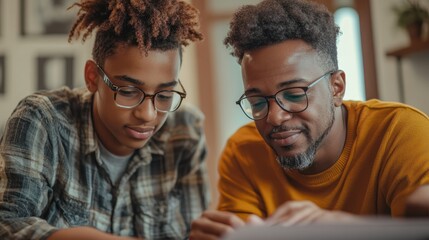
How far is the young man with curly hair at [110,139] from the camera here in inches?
52.4

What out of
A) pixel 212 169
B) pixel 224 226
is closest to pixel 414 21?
pixel 212 169

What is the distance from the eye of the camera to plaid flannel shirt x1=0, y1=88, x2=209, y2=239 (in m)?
1.28

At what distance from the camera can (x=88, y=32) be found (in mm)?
1483

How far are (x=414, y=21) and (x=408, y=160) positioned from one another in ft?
6.16

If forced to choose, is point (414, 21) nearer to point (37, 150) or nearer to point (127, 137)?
point (127, 137)

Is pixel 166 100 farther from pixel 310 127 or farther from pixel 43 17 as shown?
pixel 43 17

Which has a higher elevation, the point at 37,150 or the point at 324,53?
the point at 324,53

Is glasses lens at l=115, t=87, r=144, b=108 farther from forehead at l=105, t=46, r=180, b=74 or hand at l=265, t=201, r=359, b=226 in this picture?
hand at l=265, t=201, r=359, b=226

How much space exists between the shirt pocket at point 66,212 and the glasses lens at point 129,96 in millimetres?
338

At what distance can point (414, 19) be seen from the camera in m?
2.68

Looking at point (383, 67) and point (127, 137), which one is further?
point (383, 67)

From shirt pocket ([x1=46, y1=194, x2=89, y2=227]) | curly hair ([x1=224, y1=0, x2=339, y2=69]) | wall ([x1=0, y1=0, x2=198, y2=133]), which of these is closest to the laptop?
curly hair ([x1=224, y1=0, x2=339, y2=69])

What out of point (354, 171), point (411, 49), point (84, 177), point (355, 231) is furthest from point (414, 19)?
point (355, 231)

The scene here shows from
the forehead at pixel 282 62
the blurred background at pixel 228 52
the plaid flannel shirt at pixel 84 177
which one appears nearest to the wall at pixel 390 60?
the blurred background at pixel 228 52
